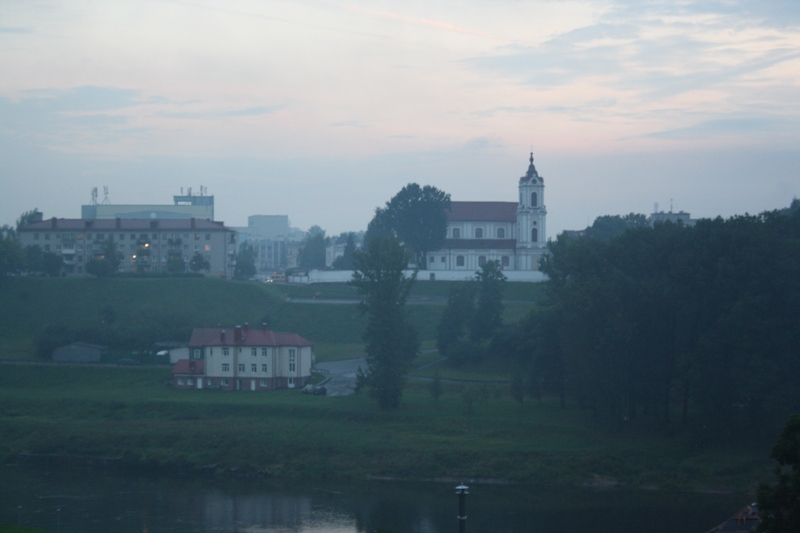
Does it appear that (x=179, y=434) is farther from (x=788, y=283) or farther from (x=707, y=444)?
(x=788, y=283)

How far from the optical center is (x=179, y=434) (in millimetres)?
33000

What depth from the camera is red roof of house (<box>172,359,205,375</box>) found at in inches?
1599

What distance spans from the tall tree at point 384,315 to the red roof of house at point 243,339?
5.05m

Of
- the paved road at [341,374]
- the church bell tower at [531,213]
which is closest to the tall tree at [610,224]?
the church bell tower at [531,213]

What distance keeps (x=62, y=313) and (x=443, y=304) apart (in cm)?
2469

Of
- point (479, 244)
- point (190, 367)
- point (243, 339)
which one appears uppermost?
point (479, 244)

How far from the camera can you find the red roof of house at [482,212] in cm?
7881

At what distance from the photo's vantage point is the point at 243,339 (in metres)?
41.1

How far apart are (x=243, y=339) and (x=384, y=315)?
850 cm

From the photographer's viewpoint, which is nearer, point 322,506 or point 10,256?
point 322,506

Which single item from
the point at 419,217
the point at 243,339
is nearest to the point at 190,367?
the point at 243,339

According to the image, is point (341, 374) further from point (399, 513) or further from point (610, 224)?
point (610, 224)

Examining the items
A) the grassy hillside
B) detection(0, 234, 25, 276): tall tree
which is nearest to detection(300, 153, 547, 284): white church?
the grassy hillside

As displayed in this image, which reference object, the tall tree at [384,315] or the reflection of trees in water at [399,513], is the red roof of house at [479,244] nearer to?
the tall tree at [384,315]
